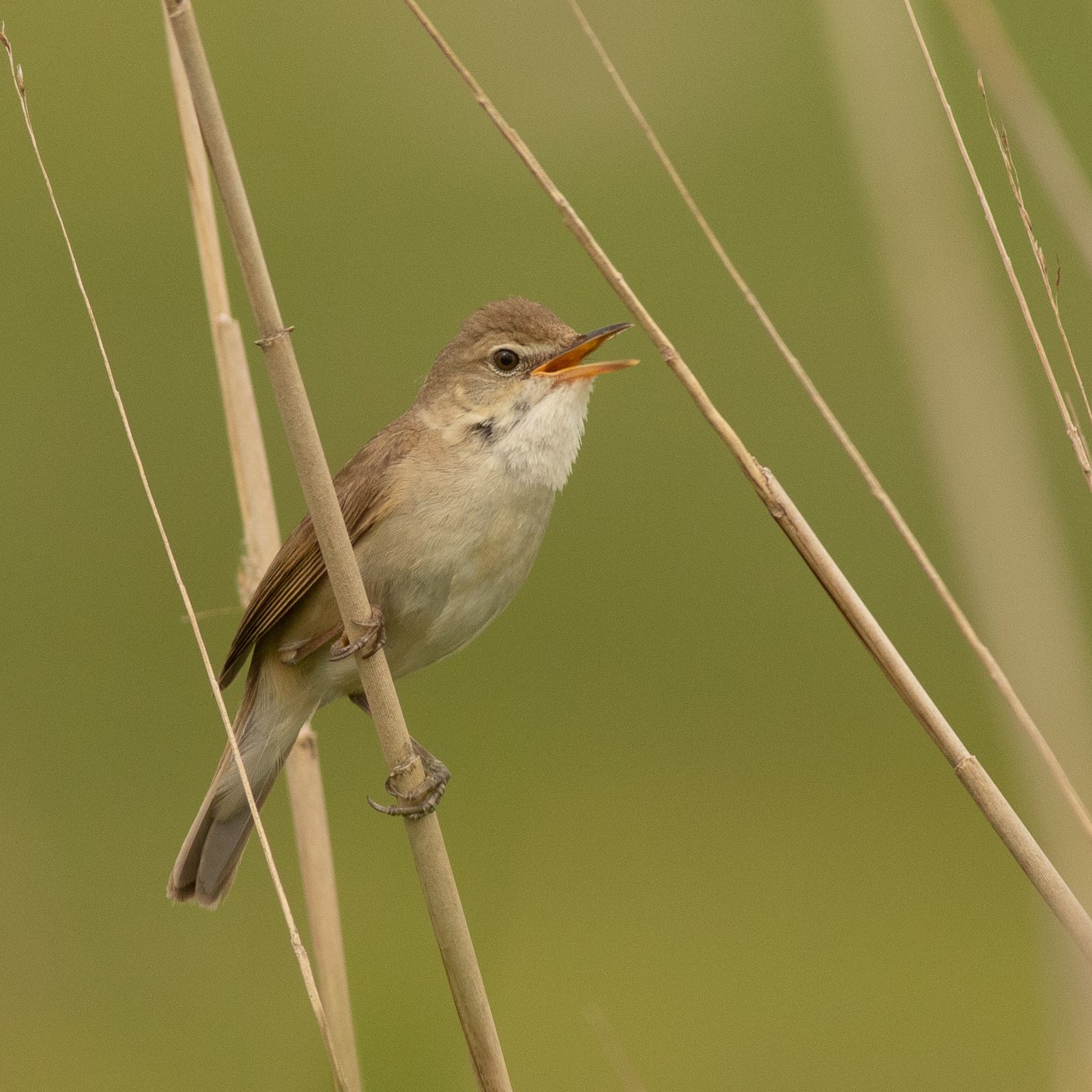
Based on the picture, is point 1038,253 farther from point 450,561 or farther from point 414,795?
point 450,561

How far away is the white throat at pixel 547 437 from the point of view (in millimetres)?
2793

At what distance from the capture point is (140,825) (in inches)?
214

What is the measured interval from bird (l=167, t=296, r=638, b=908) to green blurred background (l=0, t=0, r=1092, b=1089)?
508 millimetres

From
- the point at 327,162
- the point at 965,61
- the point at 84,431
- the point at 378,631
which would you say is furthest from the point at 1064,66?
the point at 378,631

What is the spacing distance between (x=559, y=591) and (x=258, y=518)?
12.1 ft

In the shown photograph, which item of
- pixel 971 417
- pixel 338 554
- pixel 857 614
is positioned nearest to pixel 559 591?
pixel 971 417

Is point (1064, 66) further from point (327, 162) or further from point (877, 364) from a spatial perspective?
point (327, 162)

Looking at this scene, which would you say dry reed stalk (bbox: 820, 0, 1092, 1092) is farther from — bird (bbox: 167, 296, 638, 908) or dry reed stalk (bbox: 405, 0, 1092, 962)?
bird (bbox: 167, 296, 638, 908)

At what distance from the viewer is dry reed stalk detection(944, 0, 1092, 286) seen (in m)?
2.07

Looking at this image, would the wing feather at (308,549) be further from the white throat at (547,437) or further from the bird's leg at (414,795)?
the bird's leg at (414,795)

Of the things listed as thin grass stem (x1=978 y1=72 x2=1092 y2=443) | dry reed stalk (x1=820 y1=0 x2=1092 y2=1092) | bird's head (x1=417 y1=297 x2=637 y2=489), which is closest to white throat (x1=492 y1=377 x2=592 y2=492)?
bird's head (x1=417 y1=297 x2=637 y2=489)

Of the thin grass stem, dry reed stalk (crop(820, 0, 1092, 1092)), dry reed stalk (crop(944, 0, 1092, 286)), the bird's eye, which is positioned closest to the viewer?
the thin grass stem

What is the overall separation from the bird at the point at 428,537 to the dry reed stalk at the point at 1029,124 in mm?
826

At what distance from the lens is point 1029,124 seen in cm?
208
